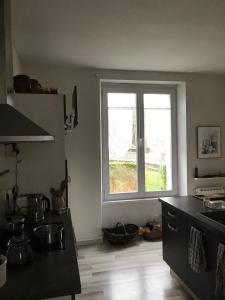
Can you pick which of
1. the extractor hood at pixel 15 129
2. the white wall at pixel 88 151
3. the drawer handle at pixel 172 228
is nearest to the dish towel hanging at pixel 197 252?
the drawer handle at pixel 172 228

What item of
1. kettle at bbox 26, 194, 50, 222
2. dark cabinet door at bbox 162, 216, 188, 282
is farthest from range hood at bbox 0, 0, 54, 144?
dark cabinet door at bbox 162, 216, 188, 282

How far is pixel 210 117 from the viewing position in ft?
14.5

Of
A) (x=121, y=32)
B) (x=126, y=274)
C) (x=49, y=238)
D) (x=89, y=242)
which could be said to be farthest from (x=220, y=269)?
(x=89, y=242)

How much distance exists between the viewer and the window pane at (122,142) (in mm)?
4215

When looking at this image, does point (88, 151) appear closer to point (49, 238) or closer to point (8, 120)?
point (49, 238)

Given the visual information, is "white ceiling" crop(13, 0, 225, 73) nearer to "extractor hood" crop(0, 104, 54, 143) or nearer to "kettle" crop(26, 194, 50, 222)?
"extractor hood" crop(0, 104, 54, 143)

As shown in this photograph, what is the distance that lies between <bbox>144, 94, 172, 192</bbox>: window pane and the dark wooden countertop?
1.55 metres

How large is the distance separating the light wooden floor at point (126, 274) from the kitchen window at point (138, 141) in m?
0.88

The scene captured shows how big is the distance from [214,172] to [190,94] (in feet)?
4.35

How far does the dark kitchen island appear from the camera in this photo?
1.97 meters

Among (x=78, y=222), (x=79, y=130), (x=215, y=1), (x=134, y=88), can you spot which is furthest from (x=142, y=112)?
(x=215, y=1)

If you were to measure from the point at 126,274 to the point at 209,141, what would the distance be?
250cm

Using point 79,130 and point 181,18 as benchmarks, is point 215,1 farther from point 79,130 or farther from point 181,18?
point 79,130

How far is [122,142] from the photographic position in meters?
4.25
